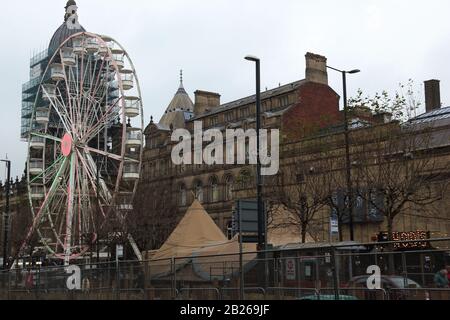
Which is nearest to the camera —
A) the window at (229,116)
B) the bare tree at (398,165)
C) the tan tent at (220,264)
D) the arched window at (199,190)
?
the tan tent at (220,264)

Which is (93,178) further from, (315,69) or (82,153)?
(315,69)

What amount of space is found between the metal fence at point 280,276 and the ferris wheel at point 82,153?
73.3 ft

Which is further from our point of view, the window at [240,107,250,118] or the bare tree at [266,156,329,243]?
the window at [240,107,250,118]

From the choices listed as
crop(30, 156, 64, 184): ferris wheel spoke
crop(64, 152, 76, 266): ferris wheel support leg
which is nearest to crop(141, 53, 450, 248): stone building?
crop(30, 156, 64, 184): ferris wheel spoke

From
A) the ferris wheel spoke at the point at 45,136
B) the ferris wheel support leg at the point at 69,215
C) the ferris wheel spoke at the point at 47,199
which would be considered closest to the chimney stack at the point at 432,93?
the ferris wheel support leg at the point at 69,215

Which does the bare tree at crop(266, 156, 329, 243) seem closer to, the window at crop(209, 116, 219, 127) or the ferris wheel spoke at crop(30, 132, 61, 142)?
the ferris wheel spoke at crop(30, 132, 61, 142)

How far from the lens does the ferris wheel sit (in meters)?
47.7

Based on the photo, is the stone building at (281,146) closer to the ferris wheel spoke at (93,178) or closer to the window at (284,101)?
the window at (284,101)

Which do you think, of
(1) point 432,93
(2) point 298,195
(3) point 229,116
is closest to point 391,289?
(2) point 298,195

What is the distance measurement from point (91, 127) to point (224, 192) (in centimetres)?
2017

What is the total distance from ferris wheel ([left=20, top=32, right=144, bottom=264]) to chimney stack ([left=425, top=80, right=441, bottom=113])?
80.7 ft

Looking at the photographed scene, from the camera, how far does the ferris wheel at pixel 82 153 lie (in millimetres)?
47656

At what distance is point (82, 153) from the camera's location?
1939 inches

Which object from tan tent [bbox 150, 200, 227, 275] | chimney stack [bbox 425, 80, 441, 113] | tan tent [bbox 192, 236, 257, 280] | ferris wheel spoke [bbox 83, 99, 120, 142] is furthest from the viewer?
chimney stack [bbox 425, 80, 441, 113]
